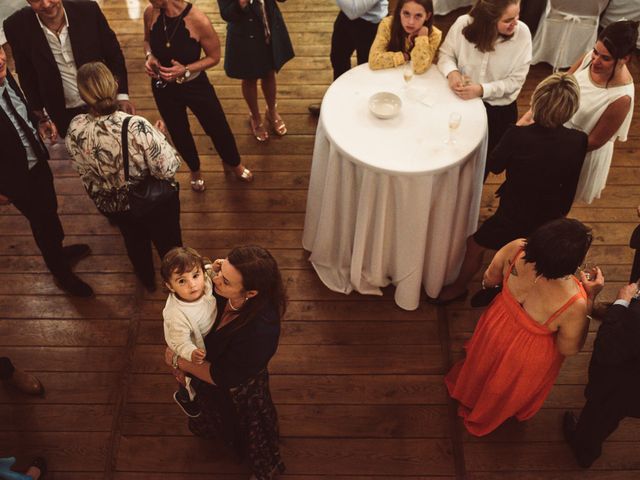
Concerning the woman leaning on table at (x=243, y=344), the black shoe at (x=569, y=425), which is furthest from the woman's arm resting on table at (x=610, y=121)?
the woman leaning on table at (x=243, y=344)

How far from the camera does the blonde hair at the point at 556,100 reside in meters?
2.38

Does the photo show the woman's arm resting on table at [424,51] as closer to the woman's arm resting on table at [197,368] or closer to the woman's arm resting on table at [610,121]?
the woman's arm resting on table at [610,121]

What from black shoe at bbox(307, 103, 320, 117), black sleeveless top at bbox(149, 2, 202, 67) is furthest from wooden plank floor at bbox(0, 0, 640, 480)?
black sleeveless top at bbox(149, 2, 202, 67)

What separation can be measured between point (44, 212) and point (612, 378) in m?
2.72

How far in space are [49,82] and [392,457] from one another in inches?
99.7

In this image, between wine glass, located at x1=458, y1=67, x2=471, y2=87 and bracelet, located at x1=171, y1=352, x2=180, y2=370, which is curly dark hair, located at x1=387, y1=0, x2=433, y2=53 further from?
bracelet, located at x1=171, y1=352, x2=180, y2=370

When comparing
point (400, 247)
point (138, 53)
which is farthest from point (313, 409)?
point (138, 53)

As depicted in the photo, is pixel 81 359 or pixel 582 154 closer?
pixel 582 154

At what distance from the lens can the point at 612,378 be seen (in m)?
2.24

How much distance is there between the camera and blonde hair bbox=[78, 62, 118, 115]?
243 centimetres

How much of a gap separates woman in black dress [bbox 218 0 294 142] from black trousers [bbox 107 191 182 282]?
42.3 inches

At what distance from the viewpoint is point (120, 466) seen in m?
2.75

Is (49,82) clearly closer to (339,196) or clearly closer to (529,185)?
(339,196)

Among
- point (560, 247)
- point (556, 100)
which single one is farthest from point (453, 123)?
point (560, 247)
